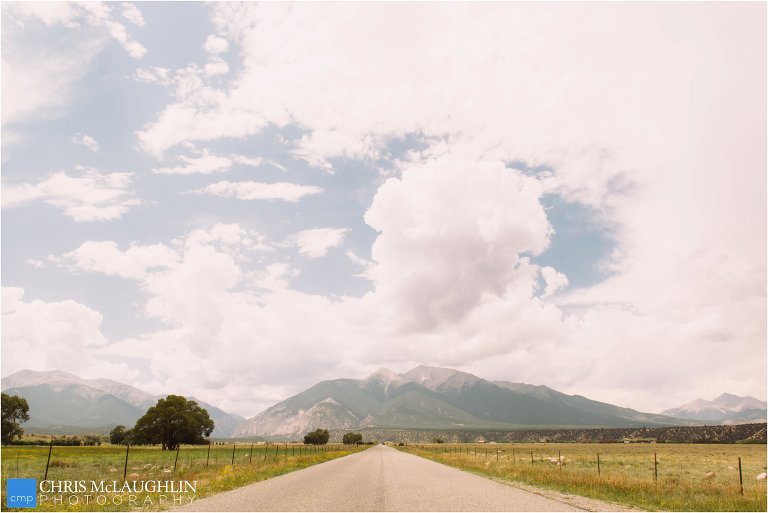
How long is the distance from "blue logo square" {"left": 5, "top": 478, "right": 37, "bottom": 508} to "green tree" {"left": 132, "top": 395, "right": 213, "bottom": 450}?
8215 cm

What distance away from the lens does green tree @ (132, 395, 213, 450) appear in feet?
301

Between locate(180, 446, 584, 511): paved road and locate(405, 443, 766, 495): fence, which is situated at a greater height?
locate(180, 446, 584, 511): paved road

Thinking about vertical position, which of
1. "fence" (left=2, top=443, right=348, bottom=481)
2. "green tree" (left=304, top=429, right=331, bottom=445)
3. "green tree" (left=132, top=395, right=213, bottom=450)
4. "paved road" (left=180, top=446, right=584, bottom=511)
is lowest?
"green tree" (left=304, top=429, right=331, bottom=445)

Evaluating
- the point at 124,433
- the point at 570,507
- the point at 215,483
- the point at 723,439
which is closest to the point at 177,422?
the point at 124,433

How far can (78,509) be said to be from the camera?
16.0 metres

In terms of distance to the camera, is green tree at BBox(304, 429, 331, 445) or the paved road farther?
green tree at BBox(304, 429, 331, 445)

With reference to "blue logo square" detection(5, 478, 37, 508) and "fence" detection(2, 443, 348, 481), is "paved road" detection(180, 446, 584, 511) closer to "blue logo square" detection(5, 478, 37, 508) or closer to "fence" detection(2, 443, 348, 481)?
"blue logo square" detection(5, 478, 37, 508)

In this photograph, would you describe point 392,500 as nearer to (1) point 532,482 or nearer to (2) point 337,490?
(2) point 337,490

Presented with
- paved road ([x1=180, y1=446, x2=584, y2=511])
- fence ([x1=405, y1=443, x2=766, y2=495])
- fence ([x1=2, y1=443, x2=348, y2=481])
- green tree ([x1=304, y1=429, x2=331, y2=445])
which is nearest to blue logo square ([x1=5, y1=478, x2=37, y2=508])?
fence ([x1=2, y1=443, x2=348, y2=481])

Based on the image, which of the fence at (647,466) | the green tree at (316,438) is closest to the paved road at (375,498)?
the fence at (647,466)

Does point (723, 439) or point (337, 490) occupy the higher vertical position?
point (337, 490)

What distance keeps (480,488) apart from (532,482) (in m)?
5.53

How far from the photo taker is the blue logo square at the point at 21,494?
16.7 meters

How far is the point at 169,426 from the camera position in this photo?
9331cm
